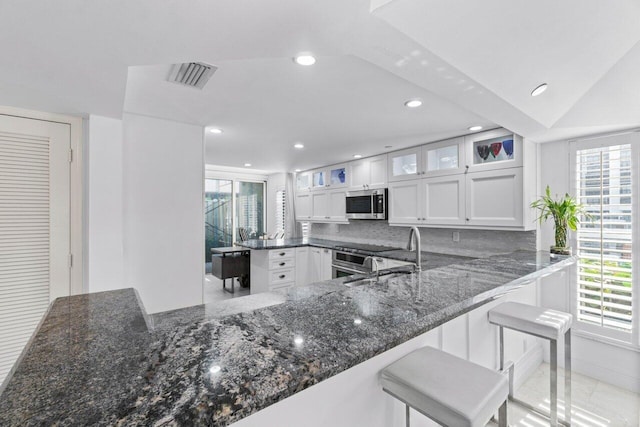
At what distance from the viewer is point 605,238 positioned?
2.54 metres

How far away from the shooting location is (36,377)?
0.60 m

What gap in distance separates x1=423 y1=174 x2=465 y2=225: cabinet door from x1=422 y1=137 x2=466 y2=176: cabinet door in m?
0.08

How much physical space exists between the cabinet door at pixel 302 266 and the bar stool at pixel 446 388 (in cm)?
358

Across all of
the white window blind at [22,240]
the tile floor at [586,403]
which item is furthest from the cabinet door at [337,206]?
the white window blind at [22,240]

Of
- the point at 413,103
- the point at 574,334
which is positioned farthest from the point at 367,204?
the point at 574,334

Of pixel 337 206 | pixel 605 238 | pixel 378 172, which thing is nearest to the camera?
pixel 605 238

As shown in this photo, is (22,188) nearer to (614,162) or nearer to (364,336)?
(364,336)

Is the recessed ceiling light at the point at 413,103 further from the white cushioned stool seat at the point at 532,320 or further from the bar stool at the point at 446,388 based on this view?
the bar stool at the point at 446,388

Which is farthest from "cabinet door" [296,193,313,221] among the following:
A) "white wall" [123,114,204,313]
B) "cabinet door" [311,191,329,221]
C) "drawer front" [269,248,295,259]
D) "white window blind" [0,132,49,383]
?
"white window blind" [0,132,49,383]

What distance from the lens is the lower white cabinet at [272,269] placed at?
4.45 m

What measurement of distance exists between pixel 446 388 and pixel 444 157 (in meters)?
2.80

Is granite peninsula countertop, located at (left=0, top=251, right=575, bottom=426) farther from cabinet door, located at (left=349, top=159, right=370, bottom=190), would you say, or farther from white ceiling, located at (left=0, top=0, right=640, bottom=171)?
cabinet door, located at (left=349, top=159, right=370, bottom=190)

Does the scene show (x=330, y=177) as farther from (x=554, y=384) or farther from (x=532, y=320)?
(x=554, y=384)

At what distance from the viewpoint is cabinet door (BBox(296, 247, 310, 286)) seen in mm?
4746
